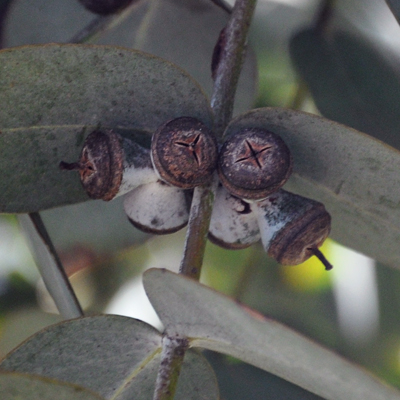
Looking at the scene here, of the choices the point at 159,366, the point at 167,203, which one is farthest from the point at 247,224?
the point at 159,366

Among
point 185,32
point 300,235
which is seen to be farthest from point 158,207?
point 185,32

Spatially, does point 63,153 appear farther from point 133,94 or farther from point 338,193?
point 338,193

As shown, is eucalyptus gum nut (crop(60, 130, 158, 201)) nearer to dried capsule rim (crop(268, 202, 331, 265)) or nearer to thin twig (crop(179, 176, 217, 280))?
thin twig (crop(179, 176, 217, 280))

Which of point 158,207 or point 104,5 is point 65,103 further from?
point 104,5

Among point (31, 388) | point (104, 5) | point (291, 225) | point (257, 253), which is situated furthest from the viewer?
point (257, 253)

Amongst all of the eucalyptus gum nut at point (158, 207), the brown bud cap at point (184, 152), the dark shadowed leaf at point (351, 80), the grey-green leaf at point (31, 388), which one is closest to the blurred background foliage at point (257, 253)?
the dark shadowed leaf at point (351, 80)

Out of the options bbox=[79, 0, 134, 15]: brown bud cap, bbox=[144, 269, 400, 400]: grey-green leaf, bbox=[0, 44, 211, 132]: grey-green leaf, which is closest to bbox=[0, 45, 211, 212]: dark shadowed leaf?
bbox=[0, 44, 211, 132]: grey-green leaf

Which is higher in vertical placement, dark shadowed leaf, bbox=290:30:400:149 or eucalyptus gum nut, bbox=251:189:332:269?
dark shadowed leaf, bbox=290:30:400:149
